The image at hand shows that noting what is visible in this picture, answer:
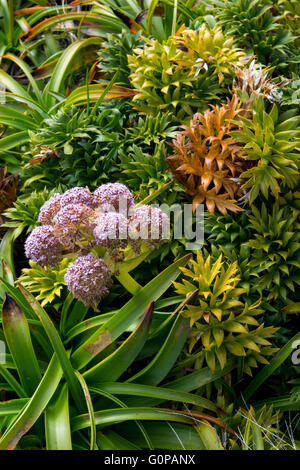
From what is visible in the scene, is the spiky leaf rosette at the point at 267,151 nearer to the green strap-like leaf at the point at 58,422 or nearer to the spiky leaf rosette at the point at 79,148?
the spiky leaf rosette at the point at 79,148

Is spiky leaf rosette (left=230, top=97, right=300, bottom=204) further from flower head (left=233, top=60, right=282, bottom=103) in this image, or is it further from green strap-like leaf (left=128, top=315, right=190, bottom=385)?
green strap-like leaf (left=128, top=315, right=190, bottom=385)

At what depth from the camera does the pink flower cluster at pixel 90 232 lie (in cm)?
173

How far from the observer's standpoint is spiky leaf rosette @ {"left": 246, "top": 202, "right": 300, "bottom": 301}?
2.02 meters

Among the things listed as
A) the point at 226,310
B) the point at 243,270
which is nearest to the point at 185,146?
the point at 243,270

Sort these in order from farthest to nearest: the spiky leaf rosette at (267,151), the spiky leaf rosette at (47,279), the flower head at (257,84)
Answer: the flower head at (257,84) < the spiky leaf rosette at (47,279) < the spiky leaf rosette at (267,151)

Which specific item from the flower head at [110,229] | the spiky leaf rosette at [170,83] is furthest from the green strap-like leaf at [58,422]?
the spiky leaf rosette at [170,83]

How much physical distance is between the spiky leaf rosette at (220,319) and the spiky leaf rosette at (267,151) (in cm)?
36

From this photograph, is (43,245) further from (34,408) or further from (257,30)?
(257,30)

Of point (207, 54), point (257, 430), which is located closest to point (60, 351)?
point (257, 430)

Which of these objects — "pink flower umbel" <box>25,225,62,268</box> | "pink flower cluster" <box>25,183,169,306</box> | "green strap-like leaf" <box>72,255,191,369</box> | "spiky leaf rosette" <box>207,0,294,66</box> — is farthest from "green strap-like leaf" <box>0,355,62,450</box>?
"spiky leaf rosette" <box>207,0,294,66</box>

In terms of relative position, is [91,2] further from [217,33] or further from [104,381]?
[104,381]

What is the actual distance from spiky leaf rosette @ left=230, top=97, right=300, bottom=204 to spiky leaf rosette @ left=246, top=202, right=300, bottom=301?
0.12 meters

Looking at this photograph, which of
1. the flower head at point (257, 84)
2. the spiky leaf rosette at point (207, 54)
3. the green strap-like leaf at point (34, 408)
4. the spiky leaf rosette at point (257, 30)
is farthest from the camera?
the spiky leaf rosette at point (257, 30)
